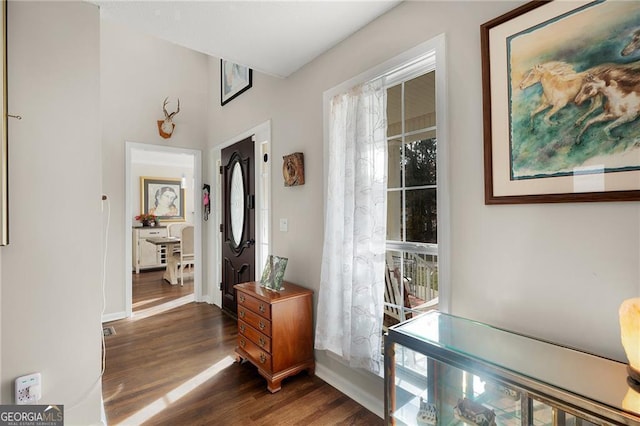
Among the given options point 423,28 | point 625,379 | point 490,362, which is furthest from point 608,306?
point 423,28

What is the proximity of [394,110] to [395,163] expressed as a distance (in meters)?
0.36

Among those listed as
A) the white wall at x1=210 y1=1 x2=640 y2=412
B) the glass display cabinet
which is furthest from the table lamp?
the white wall at x1=210 y1=1 x2=640 y2=412

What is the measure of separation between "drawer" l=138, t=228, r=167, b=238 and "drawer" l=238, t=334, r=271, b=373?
17.4 feet

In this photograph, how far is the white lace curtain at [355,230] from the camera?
1.84 metres

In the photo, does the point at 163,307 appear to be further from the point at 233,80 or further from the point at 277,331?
the point at 233,80

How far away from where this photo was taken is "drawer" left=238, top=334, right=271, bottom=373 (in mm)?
2199

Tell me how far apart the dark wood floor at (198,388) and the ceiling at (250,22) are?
98.3 inches

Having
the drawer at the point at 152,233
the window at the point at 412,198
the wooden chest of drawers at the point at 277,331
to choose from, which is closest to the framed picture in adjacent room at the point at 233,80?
the window at the point at 412,198

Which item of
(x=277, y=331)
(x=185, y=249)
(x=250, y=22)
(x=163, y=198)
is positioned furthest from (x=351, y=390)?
(x=163, y=198)

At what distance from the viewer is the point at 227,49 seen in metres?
2.21

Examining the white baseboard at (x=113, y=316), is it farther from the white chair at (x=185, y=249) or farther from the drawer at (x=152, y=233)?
the drawer at (x=152, y=233)

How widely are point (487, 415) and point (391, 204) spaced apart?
1185 mm

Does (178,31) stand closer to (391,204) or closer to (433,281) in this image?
(391,204)

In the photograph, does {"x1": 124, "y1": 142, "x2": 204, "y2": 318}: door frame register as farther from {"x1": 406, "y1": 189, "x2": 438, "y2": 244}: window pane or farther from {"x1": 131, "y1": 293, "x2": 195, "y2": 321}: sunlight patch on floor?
{"x1": 406, "y1": 189, "x2": 438, "y2": 244}: window pane
